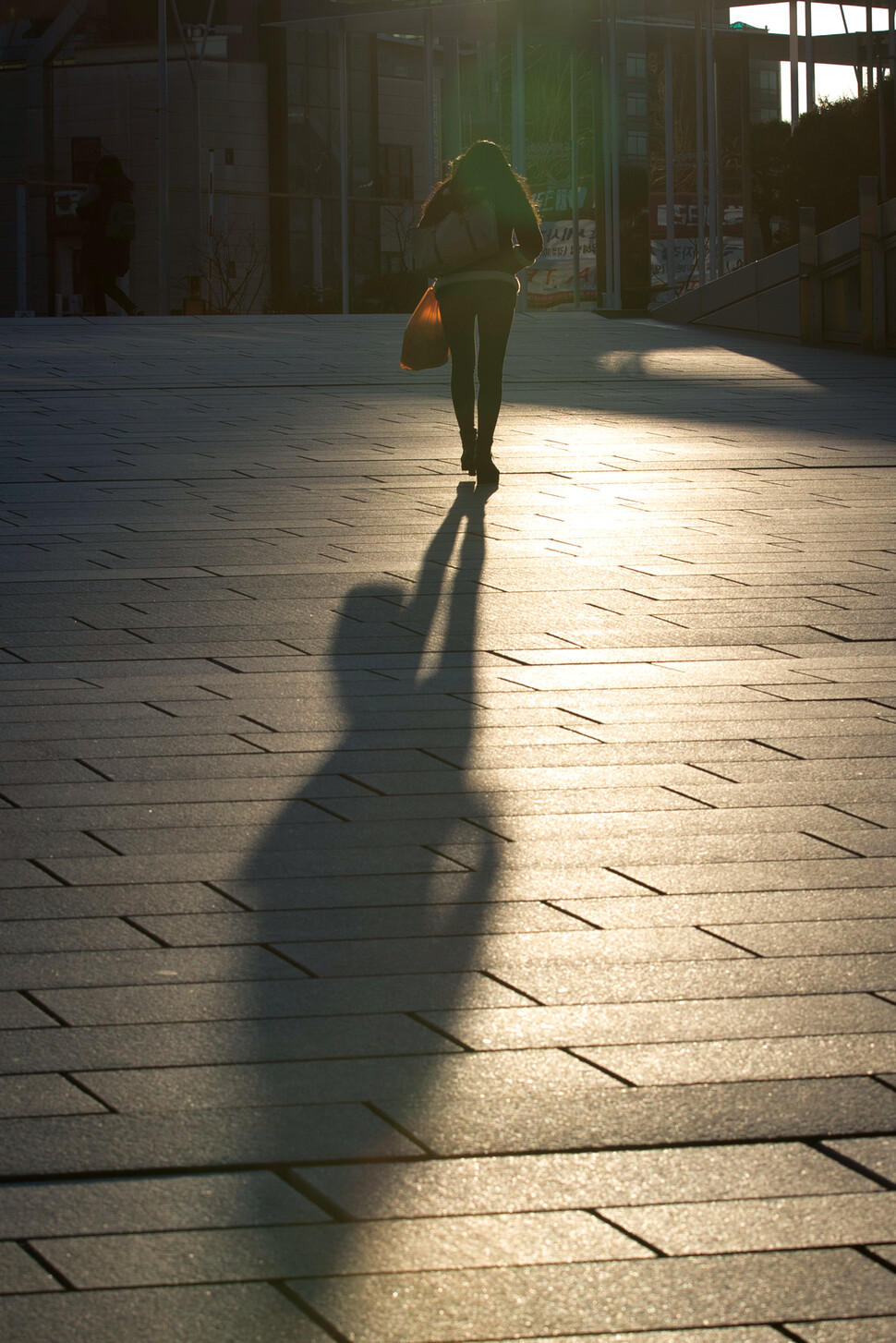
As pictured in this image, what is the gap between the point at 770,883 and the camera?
297 cm

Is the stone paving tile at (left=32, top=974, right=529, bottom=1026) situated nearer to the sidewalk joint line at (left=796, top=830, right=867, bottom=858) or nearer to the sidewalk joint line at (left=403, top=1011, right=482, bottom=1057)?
the sidewalk joint line at (left=403, top=1011, right=482, bottom=1057)

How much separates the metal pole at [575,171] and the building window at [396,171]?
54.9 ft

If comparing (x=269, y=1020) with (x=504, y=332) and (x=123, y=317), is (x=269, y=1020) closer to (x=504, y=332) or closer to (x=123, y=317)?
(x=504, y=332)

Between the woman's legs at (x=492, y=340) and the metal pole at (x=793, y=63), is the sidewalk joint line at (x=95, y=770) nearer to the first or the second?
the woman's legs at (x=492, y=340)

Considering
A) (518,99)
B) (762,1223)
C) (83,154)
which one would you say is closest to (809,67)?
(518,99)

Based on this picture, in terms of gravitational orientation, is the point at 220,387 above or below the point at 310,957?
above

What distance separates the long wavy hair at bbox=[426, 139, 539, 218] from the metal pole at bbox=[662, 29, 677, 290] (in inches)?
650

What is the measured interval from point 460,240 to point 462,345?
18.6 inches

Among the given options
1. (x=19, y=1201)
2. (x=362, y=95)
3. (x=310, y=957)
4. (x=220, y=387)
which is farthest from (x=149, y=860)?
(x=362, y=95)

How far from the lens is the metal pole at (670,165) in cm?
2381

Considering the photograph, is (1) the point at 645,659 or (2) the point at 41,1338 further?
(1) the point at 645,659

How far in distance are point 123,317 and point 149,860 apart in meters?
16.5

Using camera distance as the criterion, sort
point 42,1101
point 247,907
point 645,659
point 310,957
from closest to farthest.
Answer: point 42,1101 → point 310,957 → point 247,907 → point 645,659

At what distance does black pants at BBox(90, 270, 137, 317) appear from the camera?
22062mm
